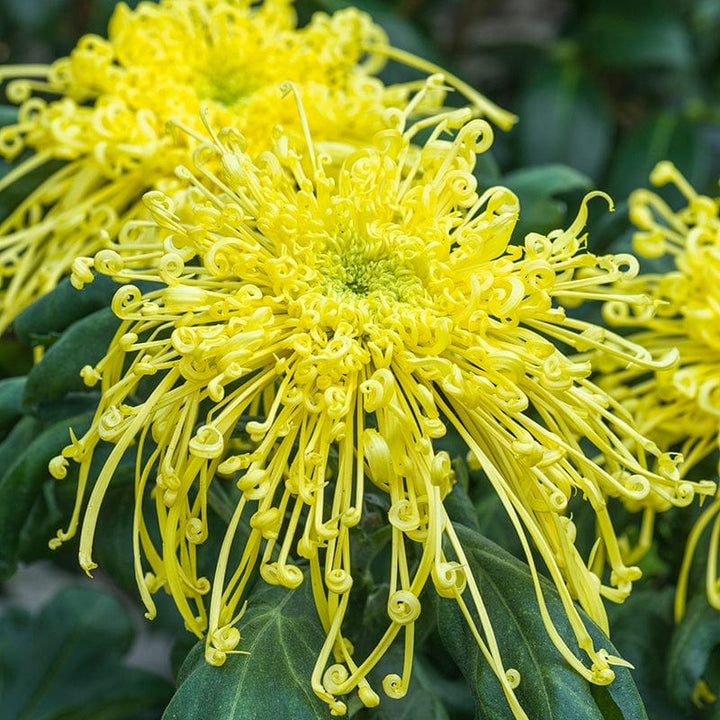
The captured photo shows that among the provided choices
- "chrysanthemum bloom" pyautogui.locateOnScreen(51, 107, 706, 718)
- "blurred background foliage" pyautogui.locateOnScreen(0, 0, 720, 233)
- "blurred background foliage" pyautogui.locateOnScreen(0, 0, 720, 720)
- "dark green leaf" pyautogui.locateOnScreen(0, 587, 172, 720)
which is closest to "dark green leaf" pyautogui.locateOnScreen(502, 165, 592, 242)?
"blurred background foliage" pyautogui.locateOnScreen(0, 0, 720, 720)

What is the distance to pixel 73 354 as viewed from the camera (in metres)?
0.76

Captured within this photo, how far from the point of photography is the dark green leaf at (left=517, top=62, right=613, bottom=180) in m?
1.62

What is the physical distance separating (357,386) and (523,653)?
0.19 metres

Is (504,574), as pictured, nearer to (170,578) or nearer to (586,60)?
(170,578)

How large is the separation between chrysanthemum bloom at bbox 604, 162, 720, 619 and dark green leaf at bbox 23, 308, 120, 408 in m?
0.40

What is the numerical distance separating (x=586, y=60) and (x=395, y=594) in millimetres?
1438

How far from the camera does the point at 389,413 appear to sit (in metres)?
0.63

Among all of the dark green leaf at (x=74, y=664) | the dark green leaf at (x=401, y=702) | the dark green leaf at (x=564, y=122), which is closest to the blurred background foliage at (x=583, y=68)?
the dark green leaf at (x=564, y=122)

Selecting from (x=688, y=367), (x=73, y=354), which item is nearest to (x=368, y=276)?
(x=73, y=354)

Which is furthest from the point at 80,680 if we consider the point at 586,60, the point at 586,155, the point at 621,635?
the point at 586,60

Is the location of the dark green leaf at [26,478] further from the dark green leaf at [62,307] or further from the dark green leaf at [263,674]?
the dark green leaf at [263,674]

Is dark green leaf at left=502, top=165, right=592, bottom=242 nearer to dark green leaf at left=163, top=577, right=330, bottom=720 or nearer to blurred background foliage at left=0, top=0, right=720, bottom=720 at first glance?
blurred background foliage at left=0, top=0, right=720, bottom=720

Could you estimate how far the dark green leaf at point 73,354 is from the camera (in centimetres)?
76

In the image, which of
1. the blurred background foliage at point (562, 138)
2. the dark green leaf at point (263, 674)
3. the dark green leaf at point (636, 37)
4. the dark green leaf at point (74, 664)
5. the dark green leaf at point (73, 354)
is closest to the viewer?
the dark green leaf at point (263, 674)
